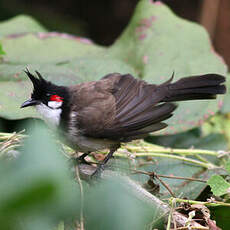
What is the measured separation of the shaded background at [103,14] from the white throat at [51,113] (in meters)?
3.74

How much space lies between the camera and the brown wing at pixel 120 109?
2092mm

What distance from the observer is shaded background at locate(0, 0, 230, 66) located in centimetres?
554

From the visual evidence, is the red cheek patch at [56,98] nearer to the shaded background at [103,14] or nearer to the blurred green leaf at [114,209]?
the blurred green leaf at [114,209]

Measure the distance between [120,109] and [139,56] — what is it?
107 centimetres

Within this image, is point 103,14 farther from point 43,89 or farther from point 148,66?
point 43,89

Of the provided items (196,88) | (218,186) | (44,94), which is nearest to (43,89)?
(44,94)

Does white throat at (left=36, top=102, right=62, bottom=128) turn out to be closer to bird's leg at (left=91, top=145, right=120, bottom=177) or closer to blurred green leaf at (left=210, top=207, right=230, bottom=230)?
bird's leg at (left=91, top=145, right=120, bottom=177)

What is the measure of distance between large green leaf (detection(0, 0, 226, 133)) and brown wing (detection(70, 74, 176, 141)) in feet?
1.67

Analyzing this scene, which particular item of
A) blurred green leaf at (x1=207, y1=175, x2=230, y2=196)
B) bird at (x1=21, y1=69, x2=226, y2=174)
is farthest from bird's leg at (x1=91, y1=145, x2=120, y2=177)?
blurred green leaf at (x1=207, y1=175, x2=230, y2=196)

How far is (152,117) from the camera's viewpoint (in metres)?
2.07

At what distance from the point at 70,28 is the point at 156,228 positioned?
4546 millimetres

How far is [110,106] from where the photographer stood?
2199 millimetres

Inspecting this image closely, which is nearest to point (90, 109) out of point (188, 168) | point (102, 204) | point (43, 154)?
point (188, 168)

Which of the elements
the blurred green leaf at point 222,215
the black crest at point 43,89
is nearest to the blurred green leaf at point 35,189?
the blurred green leaf at point 222,215
